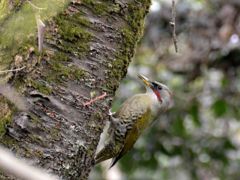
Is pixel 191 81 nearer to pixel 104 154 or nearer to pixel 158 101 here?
pixel 158 101

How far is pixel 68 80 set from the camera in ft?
5.61

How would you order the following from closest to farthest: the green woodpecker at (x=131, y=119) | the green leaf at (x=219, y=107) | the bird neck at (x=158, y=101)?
1. the green woodpecker at (x=131, y=119)
2. the bird neck at (x=158, y=101)
3. the green leaf at (x=219, y=107)

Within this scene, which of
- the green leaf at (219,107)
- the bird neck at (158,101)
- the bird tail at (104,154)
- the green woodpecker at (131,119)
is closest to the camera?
the bird tail at (104,154)

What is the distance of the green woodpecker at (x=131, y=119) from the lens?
2.75 meters

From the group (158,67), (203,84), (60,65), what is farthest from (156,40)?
(60,65)

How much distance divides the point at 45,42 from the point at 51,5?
109 mm

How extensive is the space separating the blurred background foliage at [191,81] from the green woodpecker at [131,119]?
983 mm

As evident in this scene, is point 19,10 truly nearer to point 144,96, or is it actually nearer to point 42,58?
point 42,58

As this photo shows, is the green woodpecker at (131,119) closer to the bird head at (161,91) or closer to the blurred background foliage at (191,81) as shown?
the bird head at (161,91)

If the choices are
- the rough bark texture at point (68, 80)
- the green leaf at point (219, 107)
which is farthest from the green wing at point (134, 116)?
the green leaf at point (219, 107)

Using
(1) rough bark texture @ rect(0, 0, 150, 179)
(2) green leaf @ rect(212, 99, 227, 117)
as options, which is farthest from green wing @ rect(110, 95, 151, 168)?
(2) green leaf @ rect(212, 99, 227, 117)

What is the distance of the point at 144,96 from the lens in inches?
119

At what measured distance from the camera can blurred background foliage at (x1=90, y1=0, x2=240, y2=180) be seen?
4.22 meters

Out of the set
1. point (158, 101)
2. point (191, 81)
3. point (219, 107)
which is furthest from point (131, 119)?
point (191, 81)
